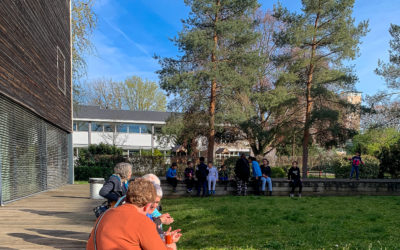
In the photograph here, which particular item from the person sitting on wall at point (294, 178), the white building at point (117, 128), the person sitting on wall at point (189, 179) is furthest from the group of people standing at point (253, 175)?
the white building at point (117, 128)

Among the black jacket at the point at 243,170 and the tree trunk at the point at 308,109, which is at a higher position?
the tree trunk at the point at 308,109

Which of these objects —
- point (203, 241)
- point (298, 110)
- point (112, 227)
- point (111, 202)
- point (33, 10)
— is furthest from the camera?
point (298, 110)

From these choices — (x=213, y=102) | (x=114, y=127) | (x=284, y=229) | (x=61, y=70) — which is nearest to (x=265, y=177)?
(x=284, y=229)

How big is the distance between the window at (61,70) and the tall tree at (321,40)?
1407 centimetres

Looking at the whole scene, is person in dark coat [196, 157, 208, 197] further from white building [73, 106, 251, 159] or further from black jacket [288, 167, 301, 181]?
white building [73, 106, 251, 159]

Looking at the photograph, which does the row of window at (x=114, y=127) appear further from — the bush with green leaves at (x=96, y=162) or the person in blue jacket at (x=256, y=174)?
the person in blue jacket at (x=256, y=174)

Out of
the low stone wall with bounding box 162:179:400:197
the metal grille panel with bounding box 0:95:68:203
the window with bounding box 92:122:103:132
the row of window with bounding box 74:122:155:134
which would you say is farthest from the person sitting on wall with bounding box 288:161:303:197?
the window with bounding box 92:122:103:132

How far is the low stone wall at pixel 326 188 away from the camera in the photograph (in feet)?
49.0

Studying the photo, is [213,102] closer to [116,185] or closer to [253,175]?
[253,175]

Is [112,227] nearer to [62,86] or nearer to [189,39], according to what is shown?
[62,86]

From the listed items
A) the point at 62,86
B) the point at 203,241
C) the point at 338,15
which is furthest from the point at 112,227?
the point at 338,15

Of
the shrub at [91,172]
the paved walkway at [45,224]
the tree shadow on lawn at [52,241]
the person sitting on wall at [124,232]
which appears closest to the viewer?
the person sitting on wall at [124,232]

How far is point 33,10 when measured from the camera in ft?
42.4

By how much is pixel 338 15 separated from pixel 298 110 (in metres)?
7.73
